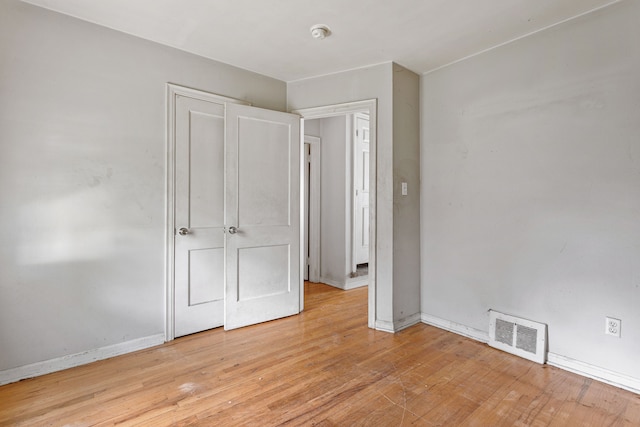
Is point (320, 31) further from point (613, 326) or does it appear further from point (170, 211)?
point (613, 326)

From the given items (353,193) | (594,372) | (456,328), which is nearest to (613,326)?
(594,372)

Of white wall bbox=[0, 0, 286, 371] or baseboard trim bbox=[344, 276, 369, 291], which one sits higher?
white wall bbox=[0, 0, 286, 371]

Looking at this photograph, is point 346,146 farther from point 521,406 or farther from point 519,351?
point 521,406

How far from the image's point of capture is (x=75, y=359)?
7.80 feet

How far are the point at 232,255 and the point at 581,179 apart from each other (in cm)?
281

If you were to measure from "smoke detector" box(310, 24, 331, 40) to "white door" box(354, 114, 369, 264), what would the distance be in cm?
201

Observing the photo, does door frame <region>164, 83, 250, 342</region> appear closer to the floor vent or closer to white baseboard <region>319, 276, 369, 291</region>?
white baseboard <region>319, 276, 369, 291</region>

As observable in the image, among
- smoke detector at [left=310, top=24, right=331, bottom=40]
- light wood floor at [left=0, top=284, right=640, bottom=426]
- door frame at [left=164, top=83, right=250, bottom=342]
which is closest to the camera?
light wood floor at [left=0, top=284, right=640, bottom=426]

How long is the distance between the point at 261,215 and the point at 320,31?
1.69 metres

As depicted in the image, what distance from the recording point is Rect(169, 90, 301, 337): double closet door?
9.50ft

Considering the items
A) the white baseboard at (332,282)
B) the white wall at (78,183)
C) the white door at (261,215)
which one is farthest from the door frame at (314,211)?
the white wall at (78,183)

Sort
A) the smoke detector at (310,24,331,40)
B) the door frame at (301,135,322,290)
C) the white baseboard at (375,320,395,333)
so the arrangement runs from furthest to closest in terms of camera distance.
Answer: the door frame at (301,135,322,290)
the white baseboard at (375,320,395,333)
the smoke detector at (310,24,331,40)

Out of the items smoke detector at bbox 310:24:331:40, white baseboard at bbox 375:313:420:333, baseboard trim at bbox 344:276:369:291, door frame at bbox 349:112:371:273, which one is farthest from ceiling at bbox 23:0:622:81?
baseboard trim at bbox 344:276:369:291

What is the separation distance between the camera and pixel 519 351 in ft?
8.34
